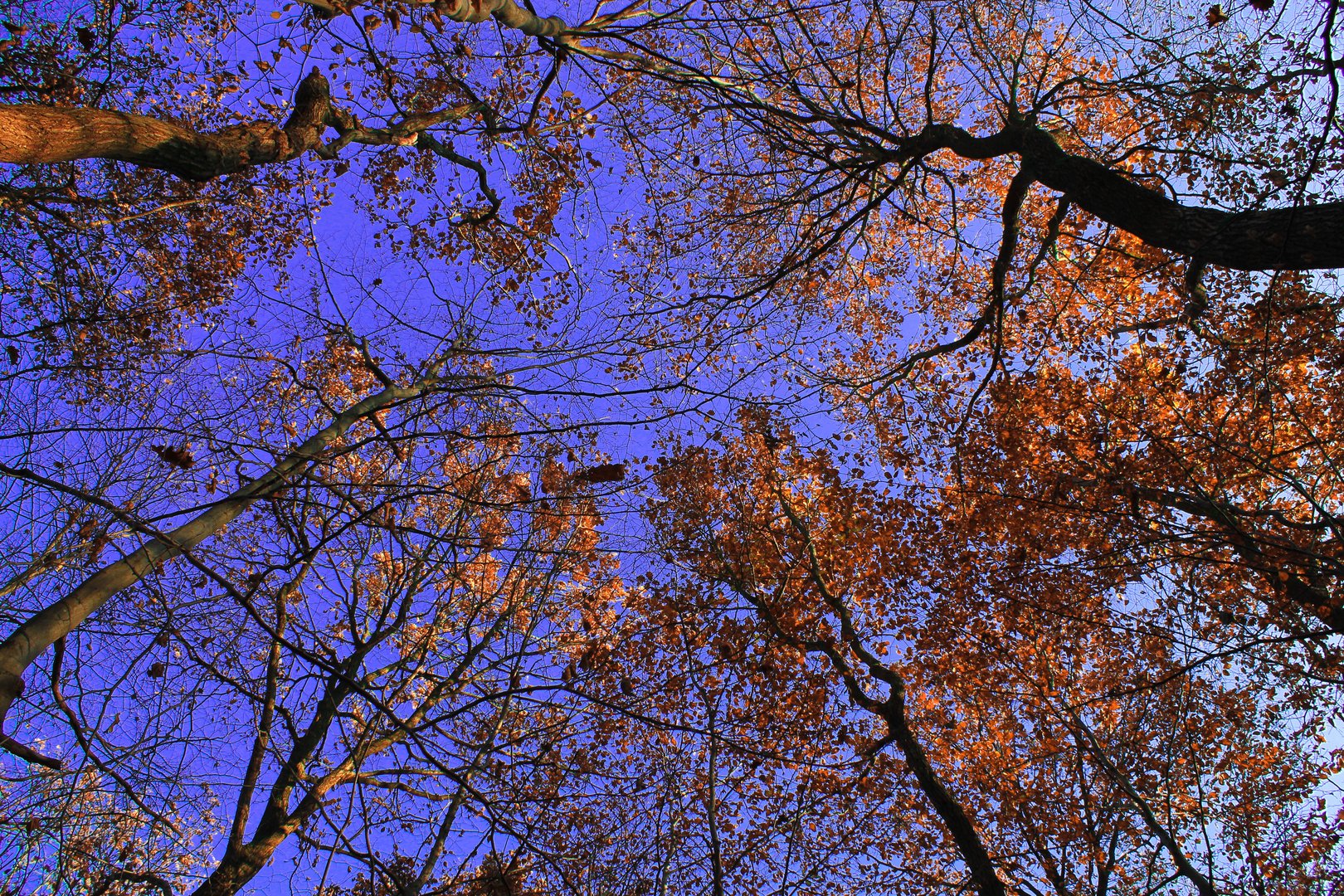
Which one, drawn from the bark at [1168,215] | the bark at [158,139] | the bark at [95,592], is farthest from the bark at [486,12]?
the bark at [1168,215]

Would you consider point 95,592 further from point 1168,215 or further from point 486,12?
point 1168,215

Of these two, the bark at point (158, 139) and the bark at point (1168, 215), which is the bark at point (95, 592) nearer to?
the bark at point (158, 139)

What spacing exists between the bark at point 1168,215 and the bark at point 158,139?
16.1 feet

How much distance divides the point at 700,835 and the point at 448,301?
655 cm

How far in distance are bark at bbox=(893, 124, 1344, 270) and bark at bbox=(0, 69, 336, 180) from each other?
4.91 m

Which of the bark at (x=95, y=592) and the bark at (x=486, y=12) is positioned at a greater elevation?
the bark at (x=486, y=12)

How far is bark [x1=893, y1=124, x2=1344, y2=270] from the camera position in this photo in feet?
13.5

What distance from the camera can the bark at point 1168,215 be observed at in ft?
13.5

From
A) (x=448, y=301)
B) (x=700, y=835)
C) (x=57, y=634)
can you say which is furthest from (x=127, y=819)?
(x=700, y=835)

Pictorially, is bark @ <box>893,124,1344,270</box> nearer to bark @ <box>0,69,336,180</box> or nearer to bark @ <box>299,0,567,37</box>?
bark @ <box>299,0,567,37</box>

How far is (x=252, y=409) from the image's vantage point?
14.4 ft

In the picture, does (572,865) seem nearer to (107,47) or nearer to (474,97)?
(474,97)

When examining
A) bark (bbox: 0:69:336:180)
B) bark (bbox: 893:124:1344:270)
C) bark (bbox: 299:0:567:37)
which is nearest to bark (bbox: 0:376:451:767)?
bark (bbox: 0:69:336:180)

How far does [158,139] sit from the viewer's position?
148 inches
